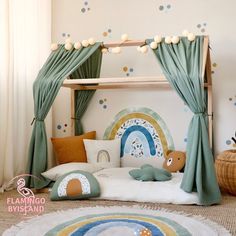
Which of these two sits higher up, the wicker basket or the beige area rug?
the wicker basket

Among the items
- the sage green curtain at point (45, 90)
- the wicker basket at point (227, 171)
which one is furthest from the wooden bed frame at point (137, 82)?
the wicker basket at point (227, 171)

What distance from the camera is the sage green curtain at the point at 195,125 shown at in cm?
263

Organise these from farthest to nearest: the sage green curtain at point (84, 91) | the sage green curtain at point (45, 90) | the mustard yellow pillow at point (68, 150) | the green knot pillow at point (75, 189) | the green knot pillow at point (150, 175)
A: the sage green curtain at point (84, 91) < the mustard yellow pillow at point (68, 150) < the sage green curtain at point (45, 90) < the green knot pillow at point (150, 175) < the green knot pillow at point (75, 189)

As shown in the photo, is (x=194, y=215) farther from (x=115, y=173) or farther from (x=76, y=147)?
(x=76, y=147)

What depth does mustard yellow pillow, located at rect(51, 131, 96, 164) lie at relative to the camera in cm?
357

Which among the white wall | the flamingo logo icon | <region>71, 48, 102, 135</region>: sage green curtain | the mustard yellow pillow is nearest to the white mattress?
the flamingo logo icon

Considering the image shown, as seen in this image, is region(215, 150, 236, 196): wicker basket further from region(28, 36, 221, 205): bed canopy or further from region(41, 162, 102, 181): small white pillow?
region(41, 162, 102, 181): small white pillow

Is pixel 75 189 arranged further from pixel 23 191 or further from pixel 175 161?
pixel 175 161

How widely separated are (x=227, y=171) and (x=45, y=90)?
1722 mm

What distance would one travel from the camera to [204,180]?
2.66 meters

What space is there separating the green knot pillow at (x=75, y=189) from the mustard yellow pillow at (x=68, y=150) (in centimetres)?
76

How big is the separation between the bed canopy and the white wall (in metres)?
0.25

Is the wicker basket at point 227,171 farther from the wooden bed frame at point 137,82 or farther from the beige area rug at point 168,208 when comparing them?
the wooden bed frame at point 137,82

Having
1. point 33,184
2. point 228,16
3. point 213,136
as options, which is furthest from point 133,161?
point 228,16
